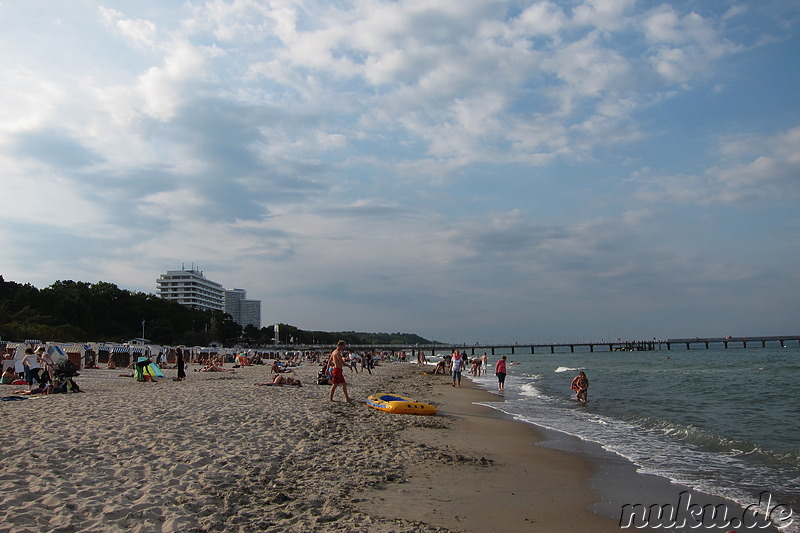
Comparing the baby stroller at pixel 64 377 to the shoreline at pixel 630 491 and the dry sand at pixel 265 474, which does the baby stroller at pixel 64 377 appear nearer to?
the dry sand at pixel 265 474

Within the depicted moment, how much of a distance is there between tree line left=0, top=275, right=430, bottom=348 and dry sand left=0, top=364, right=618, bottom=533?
43.2m

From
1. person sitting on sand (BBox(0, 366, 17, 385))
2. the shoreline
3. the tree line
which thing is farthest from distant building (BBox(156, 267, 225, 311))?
the shoreline

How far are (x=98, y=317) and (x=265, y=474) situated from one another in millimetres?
82459

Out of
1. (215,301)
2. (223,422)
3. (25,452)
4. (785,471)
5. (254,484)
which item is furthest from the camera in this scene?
(215,301)

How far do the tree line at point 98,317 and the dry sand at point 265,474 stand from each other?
43220 mm

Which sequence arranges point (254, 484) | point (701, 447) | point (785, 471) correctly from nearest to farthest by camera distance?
point (254, 484) → point (785, 471) → point (701, 447)

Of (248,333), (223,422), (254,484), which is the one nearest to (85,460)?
(254,484)

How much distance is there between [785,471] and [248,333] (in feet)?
408

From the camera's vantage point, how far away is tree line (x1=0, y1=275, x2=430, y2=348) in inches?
2229

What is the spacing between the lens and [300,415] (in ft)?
35.0

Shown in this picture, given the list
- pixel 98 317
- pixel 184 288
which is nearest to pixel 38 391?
pixel 98 317

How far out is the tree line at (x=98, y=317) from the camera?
56.6 meters

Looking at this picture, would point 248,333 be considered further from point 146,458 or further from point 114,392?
point 146,458

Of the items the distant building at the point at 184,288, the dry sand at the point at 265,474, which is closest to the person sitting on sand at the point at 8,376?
the dry sand at the point at 265,474
